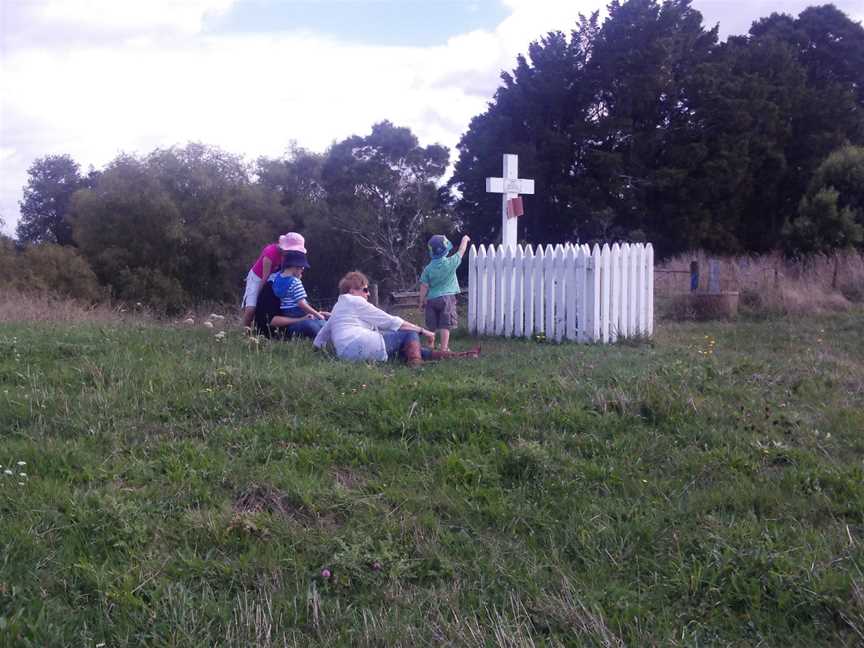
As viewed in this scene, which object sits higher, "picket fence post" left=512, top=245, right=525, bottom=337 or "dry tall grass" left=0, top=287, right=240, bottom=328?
"picket fence post" left=512, top=245, right=525, bottom=337

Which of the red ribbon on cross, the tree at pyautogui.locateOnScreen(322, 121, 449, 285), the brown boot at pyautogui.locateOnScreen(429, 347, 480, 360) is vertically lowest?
the brown boot at pyautogui.locateOnScreen(429, 347, 480, 360)

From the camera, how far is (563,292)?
10.3 metres

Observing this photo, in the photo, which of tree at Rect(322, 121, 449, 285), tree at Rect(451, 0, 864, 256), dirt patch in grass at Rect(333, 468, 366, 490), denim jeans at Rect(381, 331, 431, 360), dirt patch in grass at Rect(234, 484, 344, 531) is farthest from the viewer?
tree at Rect(451, 0, 864, 256)

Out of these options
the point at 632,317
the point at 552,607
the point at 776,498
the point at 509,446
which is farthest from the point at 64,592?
the point at 632,317

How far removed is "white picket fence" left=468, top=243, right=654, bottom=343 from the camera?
10188mm

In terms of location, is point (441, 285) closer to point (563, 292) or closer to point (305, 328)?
point (563, 292)

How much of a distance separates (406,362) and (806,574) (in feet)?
14.4

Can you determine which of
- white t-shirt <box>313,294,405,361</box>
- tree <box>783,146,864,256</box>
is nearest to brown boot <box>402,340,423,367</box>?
white t-shirt <box>313,294,405,361</box>

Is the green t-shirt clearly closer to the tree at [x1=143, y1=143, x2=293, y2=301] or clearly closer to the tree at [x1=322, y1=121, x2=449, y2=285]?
the tree at [x1=322, y1=121, x2=449, y2=285]

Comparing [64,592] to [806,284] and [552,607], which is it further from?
[806,284]

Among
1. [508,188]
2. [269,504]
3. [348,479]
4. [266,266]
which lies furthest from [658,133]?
[269,504]

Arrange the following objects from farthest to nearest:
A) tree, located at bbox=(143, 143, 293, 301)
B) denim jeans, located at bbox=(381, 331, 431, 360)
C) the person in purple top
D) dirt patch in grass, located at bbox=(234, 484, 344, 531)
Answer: tree, located at bbox=(143, 143, 293, 301)
the person in purple top
denim jeans, located at bbox=(381, 331, 431, 360)
dirt patch in grass, located at bbox=(234, 484, 344, 531)

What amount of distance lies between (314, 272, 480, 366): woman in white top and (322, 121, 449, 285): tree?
22.5 meters

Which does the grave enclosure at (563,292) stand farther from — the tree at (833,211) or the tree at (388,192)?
the tree at (388,192)
